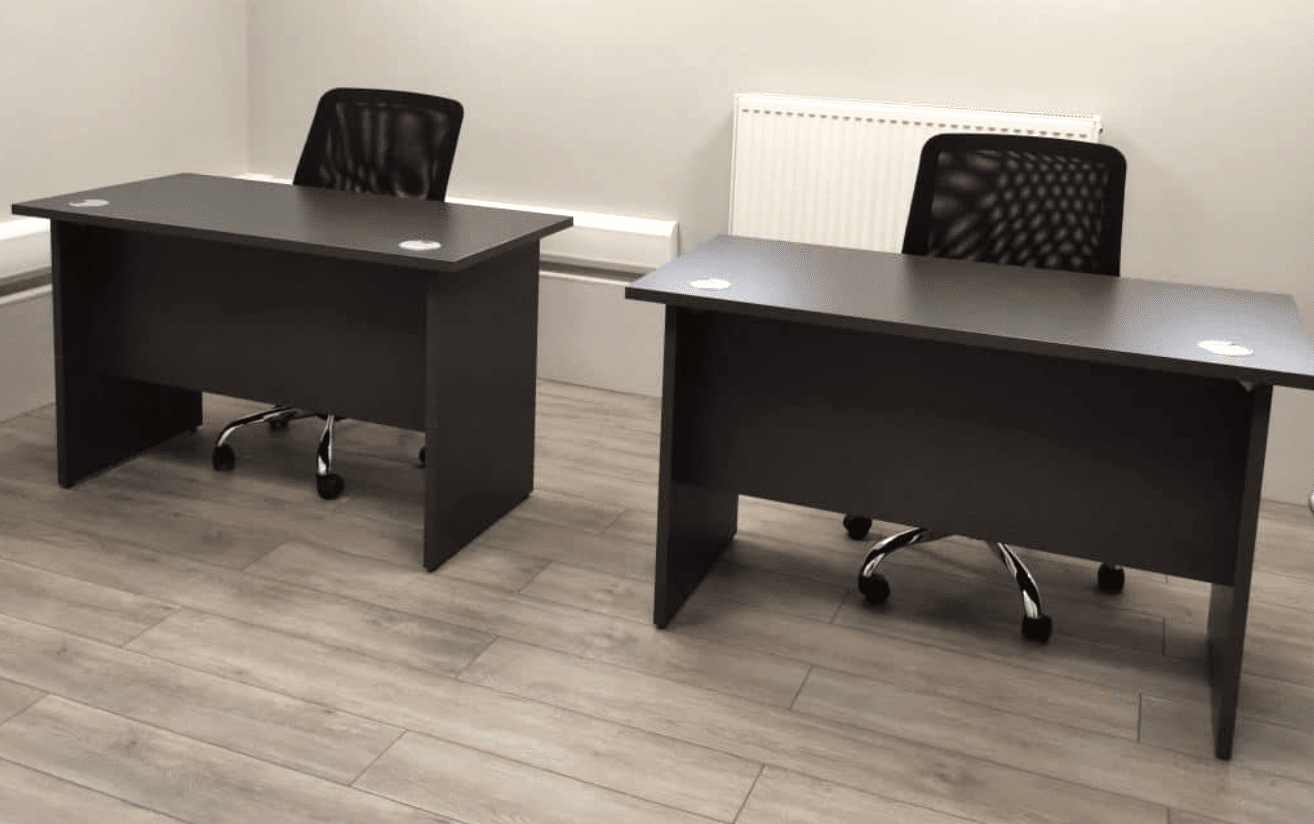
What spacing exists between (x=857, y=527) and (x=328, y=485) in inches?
55.4

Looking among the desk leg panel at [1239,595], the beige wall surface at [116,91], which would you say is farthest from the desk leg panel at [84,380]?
the desk leg panel at [1239,595]

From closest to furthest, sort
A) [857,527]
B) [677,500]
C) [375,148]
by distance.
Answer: [677,500]
[857,527]
[375,148]

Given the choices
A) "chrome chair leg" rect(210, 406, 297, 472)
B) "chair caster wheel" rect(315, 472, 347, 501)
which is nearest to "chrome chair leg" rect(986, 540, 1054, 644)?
"chair caster wheel" rect(315, 472, 347, 501)

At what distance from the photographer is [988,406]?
284cm

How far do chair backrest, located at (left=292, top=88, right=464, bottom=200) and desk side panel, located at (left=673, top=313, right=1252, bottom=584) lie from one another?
1.27 m

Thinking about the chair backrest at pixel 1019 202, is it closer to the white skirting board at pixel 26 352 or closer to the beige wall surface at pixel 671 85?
the beige wall surface at pixel 671 85

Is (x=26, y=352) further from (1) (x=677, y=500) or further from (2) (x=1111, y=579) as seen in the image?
(2) (x=1111, y=579)

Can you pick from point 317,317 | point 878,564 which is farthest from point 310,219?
point 878,564

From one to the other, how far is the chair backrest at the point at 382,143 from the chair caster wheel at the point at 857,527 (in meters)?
1.43

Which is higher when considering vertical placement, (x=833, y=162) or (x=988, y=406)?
(x=833, y=162)

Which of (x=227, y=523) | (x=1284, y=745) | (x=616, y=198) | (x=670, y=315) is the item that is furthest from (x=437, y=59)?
(x=1284, y=745)

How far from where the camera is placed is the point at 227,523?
356 cm

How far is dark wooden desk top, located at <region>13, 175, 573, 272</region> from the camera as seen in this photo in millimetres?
3188

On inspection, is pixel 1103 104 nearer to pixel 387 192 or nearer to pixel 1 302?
pixel 387 192
